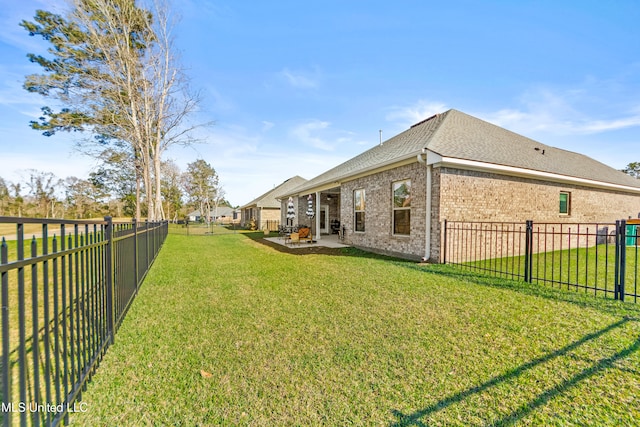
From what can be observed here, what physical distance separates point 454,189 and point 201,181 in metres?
54.5

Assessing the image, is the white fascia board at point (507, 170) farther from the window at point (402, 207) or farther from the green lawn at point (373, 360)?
the green lawn at point (373, 360)

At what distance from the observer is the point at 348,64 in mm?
10773

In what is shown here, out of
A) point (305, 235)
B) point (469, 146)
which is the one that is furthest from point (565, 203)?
point (305, 235)

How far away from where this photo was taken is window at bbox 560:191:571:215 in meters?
10.9

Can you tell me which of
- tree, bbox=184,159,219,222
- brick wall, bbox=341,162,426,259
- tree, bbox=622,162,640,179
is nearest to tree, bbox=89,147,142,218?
tree, bbox=184,159,219,222

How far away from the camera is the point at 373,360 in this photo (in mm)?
2697

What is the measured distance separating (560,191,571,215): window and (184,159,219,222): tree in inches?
2067

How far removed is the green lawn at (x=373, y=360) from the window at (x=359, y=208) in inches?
251

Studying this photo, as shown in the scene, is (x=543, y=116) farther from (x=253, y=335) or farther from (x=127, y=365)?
(x=127, y=365)

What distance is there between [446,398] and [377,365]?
0.66 meters

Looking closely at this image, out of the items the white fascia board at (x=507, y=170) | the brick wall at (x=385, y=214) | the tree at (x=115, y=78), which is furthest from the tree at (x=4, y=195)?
the white fascia board at (x=507, y=170)

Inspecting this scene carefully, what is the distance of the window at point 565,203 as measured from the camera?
10867 millimetres

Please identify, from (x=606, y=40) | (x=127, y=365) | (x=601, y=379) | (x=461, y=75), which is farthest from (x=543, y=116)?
(x=127, y=365)

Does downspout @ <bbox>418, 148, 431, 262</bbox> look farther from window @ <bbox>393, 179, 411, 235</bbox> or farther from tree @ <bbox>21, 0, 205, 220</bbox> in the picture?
tree @ <bbox>21, 0, 205, 220</bbox>
